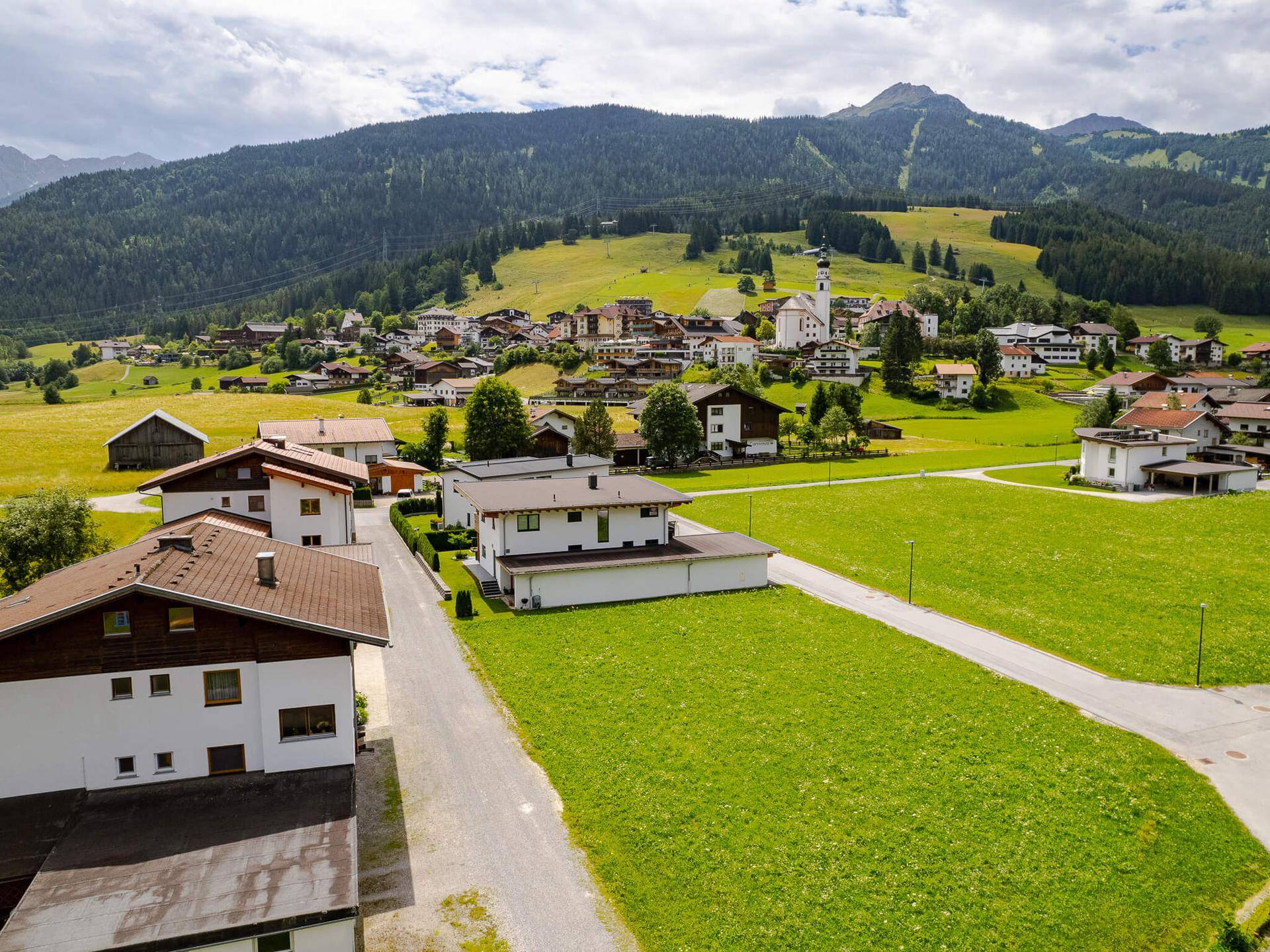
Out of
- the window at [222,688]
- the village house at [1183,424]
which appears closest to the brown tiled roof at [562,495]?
the window at [222,688]

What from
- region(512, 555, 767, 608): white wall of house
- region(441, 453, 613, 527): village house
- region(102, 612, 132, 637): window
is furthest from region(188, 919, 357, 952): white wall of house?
region(441, 453, 613, 527): village house

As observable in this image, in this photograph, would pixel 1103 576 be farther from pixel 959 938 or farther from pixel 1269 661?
pixel 959 938

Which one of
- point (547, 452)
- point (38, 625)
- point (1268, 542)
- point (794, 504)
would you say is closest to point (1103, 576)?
point (1268, 542)

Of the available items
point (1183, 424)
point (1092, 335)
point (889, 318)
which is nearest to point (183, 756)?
point (1183, 424)

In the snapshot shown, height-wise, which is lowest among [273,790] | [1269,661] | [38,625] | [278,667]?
[1269,661]

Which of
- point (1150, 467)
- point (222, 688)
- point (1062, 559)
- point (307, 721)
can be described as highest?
point (222, 688)

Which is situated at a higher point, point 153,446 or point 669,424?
point 669,424

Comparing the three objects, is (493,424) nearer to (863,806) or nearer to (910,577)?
(910,577)

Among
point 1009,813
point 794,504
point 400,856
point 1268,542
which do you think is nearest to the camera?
point 400,856
